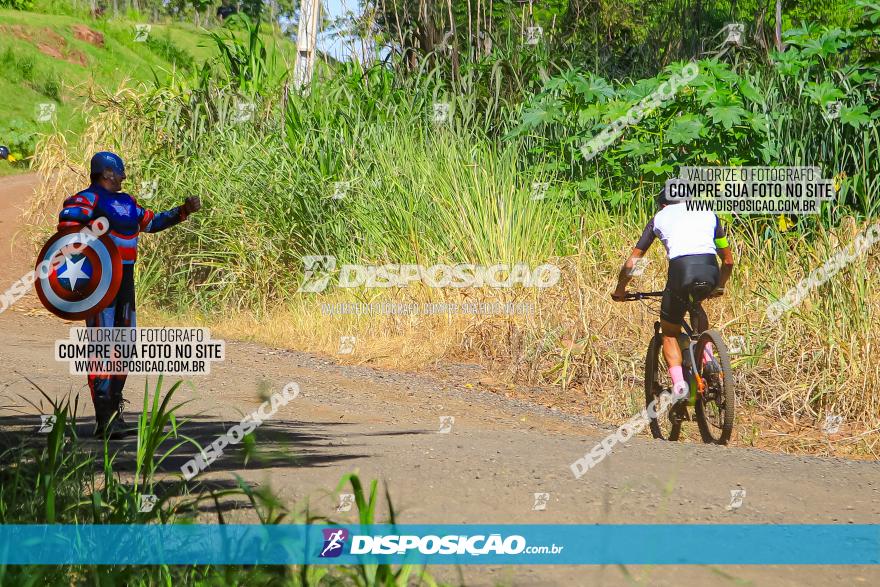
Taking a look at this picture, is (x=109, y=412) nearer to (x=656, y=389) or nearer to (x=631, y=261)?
(x=631, y=261)

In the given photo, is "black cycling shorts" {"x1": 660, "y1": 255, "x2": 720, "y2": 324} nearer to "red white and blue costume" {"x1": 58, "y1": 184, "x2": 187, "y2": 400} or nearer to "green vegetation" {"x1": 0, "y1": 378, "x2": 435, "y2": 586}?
"red white and blue costume" {"x1": 58, "y1": 184, "x2": 187, "y2": 400}

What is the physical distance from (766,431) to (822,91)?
3.43 metres

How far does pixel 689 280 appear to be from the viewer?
760 cm

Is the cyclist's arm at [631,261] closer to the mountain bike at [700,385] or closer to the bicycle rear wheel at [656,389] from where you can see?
the mountain bike at [700,385]

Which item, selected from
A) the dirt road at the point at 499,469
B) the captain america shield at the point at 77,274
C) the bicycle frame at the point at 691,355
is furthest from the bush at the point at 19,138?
the bicycle frame at the point at 691,355

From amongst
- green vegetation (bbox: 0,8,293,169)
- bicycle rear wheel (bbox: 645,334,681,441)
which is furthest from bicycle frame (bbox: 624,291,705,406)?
green vegetation (bbox: 0,8,293,169)

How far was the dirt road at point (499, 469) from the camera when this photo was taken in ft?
12.6

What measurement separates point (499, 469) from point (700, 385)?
9.73ft

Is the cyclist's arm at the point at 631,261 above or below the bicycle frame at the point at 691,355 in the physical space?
above

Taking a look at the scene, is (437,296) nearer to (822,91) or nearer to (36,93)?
(822,91)

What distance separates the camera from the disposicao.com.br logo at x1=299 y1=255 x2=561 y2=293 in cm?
1063

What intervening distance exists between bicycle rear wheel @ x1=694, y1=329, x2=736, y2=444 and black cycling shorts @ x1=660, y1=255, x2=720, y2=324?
0.90ft

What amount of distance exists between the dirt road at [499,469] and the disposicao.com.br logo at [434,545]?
0.12 m

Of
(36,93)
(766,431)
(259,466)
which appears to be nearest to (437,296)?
(766,431)
